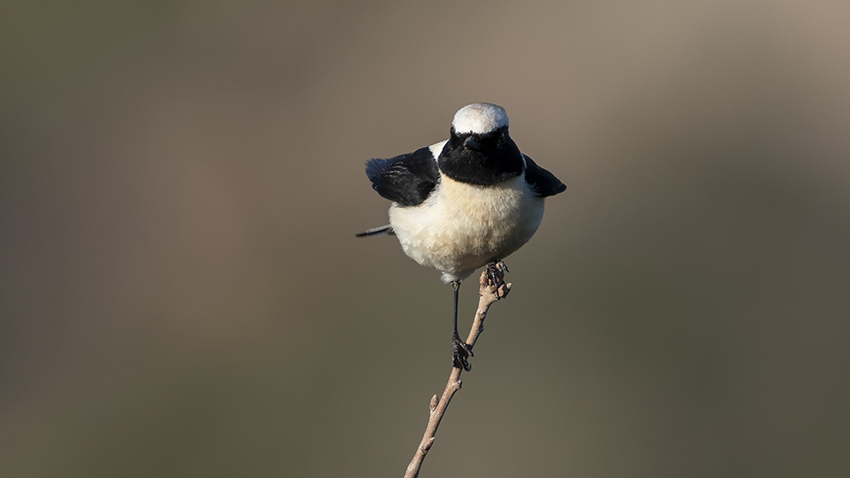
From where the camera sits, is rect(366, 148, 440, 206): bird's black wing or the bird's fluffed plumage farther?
rect(366, 148, 440, 206): bird's black wing

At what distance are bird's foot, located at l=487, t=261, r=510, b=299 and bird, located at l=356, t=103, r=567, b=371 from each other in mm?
20

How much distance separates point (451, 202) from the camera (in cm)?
348

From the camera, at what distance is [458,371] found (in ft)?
10.9

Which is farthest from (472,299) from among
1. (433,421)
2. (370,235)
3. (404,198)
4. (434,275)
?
(433,421)

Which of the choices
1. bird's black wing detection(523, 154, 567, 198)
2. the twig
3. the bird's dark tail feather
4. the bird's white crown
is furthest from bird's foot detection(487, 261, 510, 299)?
the bird's dark tail feather

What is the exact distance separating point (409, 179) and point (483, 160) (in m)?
0.63

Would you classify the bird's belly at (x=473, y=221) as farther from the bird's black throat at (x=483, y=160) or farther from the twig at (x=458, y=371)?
the twig at (x=458, y=371)

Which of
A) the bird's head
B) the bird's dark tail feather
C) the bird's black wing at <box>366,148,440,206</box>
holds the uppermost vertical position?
the bird's head

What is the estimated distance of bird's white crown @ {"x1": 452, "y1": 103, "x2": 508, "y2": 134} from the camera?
10.5 feet

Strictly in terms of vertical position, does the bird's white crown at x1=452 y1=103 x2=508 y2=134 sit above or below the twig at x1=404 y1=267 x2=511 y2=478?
above

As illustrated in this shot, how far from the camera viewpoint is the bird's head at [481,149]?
3.20m

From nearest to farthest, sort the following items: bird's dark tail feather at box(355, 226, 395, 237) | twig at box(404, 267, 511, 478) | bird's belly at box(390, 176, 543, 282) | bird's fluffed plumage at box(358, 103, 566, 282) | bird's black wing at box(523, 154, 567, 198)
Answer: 1. twig at box(404, 267, 511, 478)
2. bird's fluffed plumage at box(358, 103, 566, 282)
3. bird's belly at box(390, 176, 543, 282)
4. bird's black wing at box(523, 154, 567, 198)
5. bird's dark tail feather at box(355, 226, 395, 237)

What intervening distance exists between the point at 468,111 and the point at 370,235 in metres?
1.49

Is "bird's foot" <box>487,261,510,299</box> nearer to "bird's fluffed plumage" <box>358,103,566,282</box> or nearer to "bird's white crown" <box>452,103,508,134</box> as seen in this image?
"bird's fluffed plumage" <box>358,103,566,282</box>
